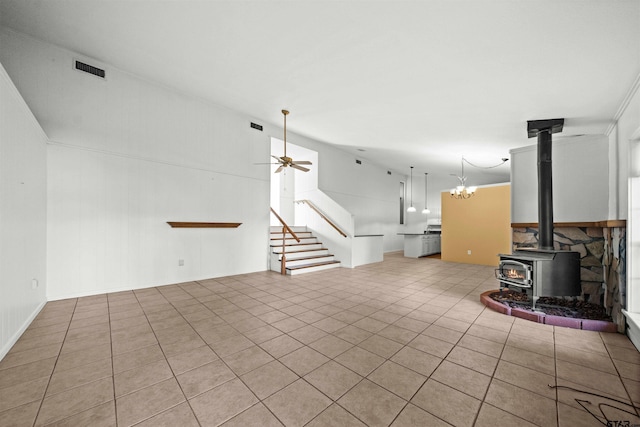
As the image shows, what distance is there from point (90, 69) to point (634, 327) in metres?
7.98

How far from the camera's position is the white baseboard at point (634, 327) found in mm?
2482

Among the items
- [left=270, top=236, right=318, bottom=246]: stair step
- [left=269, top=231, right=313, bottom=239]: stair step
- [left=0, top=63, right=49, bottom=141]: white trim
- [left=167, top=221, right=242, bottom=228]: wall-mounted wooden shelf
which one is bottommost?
[left=270, top=236, right=318, bottom=246]: stair step

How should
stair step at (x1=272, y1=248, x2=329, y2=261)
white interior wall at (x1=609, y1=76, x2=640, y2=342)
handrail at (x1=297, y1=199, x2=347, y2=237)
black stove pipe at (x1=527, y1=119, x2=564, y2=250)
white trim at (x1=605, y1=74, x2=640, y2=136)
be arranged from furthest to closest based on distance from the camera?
handrail at (x1=297, y1=199, x2=347, y2=237) → stair step at (x1=272, y1=248, x2=329, y2=261) → black stove pipe at (x1=527, y1=119, x2=564, y2=250) → white trim at (x1=605, y1=74, x2=640, y2=136) → white interior wall at (x1=609, y1=76, x2=640, y2=342)

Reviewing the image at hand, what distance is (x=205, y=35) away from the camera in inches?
131

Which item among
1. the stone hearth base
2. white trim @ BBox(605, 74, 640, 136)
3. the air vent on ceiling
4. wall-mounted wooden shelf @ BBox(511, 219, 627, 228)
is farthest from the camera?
the air vent on ceiling

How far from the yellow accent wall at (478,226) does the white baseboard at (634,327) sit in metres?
5.08

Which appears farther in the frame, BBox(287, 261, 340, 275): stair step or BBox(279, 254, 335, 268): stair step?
BBox(279, 254, 335, 268): stair step

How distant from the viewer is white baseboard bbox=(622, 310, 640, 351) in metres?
2.48

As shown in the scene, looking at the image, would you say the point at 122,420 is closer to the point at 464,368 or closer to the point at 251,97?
the point at 464,368

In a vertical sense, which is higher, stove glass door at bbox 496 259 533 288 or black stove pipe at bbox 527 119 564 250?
black stove pipe at bbox 527 119 564 250

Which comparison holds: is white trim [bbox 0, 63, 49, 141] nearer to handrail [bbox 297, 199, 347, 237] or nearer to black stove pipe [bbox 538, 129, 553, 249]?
handrail [bbox 297, 199, 347, 237]

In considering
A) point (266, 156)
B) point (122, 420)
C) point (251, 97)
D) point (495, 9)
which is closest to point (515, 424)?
point (122, 420)

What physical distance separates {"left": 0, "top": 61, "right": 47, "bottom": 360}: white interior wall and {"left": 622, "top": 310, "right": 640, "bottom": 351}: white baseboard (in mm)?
5974

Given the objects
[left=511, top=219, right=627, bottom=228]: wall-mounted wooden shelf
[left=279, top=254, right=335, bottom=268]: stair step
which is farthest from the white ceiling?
[left=279, top=254, right=335, bottom=268]: stair step
